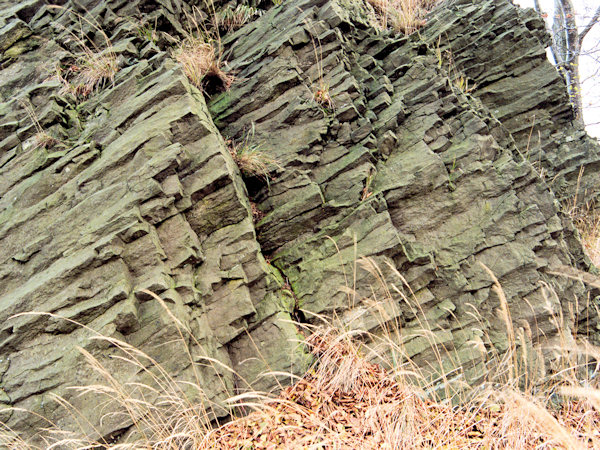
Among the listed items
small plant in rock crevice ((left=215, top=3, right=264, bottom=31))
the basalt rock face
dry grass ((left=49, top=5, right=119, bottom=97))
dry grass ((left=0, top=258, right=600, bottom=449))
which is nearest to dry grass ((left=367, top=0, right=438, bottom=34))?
the basalt rock face

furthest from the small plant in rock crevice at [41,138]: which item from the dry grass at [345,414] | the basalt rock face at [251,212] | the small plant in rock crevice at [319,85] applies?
the small plant in rock crevice at [319,85]

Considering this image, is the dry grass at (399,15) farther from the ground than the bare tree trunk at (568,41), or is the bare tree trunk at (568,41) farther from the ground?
the dry grass at (399,15)

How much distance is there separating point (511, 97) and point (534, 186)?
338 centimetres

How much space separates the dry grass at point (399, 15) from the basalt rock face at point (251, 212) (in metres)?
1.28

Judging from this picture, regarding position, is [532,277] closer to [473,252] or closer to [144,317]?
[473,252]

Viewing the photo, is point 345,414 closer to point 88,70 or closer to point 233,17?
point 88,70

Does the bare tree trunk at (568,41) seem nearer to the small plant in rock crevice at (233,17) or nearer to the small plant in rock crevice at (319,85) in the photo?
the small plant in rock crevice at (319,85)

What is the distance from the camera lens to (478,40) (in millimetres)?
7801

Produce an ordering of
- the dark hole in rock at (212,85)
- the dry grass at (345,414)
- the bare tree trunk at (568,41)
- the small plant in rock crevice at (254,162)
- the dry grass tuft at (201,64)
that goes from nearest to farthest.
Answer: the dry grass at (345,414) < the small plant in rock crevice at (254,162) < the dry grass tuft at (201,64) < the dark hole in rock at (212,85) < the bare tree trunk at (568,41)

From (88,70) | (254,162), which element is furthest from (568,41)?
(88,70)

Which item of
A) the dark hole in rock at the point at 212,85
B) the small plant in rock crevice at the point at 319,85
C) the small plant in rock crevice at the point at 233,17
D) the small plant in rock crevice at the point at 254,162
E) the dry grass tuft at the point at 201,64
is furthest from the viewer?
the small plant in rock crevice at the point at 233,17

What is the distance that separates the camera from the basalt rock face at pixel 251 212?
11.8ft

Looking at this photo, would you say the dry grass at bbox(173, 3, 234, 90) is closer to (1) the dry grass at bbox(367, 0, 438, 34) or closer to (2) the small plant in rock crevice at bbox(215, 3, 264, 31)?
(2) the small plant in rock crevice at bbox(215, 3, 264, 31)

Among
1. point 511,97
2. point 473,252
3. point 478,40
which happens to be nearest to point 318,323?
point 473,252
